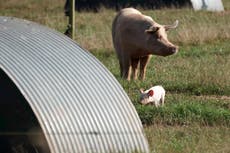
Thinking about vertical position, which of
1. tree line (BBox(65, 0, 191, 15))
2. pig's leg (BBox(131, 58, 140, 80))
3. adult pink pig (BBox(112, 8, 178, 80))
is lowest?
tree line (BBox(65, 0, 191, 15))

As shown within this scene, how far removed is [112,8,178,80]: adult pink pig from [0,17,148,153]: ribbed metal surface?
686 cm

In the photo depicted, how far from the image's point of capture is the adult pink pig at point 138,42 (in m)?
15.9

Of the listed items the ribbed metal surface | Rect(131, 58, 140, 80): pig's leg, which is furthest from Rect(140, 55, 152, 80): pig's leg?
the ribbed metal surface

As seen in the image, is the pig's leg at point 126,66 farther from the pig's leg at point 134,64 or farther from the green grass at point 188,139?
the green grass at point 188,139

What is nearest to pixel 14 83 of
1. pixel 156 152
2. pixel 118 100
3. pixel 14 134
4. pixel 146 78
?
pixel 14 134

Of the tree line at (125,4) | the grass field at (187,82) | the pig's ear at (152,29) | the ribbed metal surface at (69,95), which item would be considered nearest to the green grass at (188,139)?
the grass field at (187,82)

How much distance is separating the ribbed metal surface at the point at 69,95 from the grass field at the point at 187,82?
3.00 ft

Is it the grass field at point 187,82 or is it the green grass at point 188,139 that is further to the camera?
the grass field at point 187,82

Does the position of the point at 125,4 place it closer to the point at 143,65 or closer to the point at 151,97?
the point at 143,65

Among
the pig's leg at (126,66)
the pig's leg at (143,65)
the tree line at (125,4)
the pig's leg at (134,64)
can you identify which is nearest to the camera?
the pig's leg at (143,65)

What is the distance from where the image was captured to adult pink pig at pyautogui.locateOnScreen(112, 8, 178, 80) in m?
15.9

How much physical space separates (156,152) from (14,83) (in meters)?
1.96

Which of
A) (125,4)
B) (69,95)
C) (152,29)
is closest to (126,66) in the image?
(152,29)

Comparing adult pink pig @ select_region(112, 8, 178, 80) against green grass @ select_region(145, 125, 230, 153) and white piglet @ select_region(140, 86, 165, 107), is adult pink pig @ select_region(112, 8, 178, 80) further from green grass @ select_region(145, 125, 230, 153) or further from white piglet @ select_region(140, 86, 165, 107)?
green grass @ select_region(145, 125, 230, 153)
